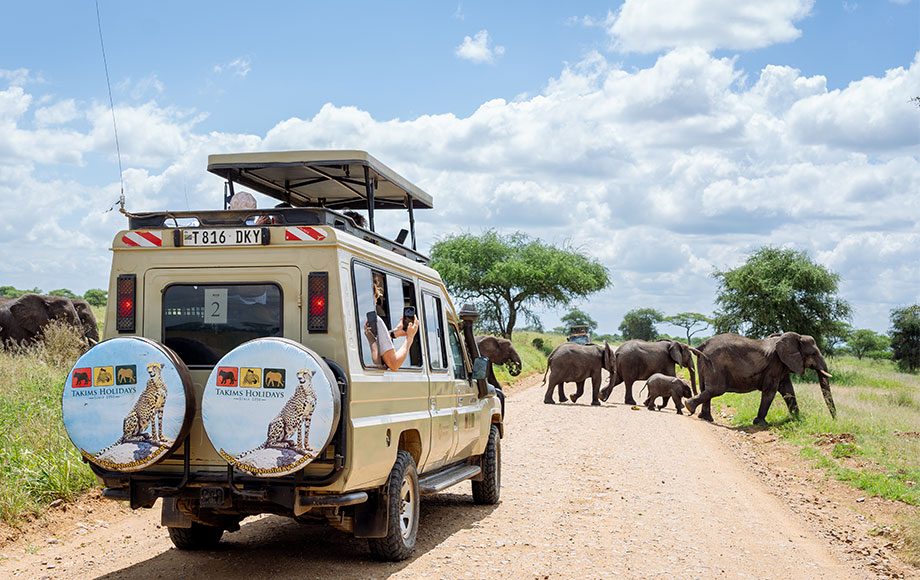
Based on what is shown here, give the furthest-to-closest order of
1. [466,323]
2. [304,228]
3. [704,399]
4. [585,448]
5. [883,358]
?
[883,358] < [704,399] < [585,448] < [466,323] < [304,228]

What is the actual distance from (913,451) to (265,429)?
12925mm

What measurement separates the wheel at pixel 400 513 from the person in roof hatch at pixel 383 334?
0.82 meters

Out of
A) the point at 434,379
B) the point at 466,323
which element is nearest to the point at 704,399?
the point at 466,323

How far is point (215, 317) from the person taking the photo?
719cm

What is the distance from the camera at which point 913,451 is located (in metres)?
15.6

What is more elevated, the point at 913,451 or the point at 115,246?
the point at 115,246

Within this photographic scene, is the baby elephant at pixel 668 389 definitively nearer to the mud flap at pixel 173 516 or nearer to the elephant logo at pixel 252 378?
the mud flap at pixel 173 516

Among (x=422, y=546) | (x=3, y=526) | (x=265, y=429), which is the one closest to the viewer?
(x=265, y=429)

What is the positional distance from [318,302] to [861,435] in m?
14.1

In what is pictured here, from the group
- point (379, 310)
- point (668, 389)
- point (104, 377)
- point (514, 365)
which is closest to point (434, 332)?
point (379, 310)

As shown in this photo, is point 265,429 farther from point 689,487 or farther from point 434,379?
point 689,487

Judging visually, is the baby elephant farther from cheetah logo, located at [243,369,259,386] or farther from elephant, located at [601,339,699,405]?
cheetah logo, located at [243,369,259,386]

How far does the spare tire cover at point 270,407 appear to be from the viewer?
20.9 ft

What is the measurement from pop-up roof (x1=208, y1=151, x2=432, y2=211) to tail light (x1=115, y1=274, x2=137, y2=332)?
2076 millimetres
